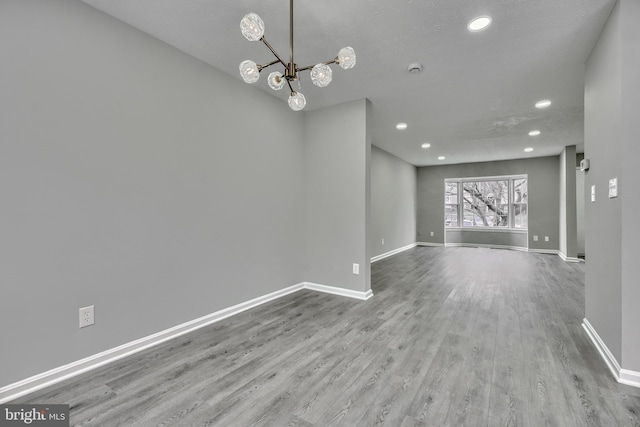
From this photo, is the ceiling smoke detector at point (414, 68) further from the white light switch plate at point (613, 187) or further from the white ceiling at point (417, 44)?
the white light switch plate at point (613, 187)

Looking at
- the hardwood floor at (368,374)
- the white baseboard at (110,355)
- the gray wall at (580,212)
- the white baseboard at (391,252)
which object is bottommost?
the hardwood floor at (368,374)

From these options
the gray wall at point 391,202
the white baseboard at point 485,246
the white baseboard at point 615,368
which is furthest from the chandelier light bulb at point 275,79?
the white baseboard at point 485,246

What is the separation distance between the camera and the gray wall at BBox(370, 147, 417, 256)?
6543 millimetres

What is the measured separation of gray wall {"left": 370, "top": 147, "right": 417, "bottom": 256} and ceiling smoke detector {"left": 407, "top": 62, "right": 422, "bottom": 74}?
3.41 metres

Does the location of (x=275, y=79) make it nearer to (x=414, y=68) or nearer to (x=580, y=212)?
(x=414, y=68)

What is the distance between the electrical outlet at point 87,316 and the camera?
2.02 meters

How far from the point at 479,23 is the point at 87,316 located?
3.64 meters

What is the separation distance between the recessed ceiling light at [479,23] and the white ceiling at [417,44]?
0.04 m

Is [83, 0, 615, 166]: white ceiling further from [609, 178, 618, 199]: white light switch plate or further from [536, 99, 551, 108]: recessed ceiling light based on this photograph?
[609, 178, 618, 199]: white light switch plate

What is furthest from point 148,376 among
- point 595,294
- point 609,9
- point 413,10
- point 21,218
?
point 609,9

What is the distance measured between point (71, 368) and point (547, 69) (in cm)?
485

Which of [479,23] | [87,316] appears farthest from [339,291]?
[479,23]

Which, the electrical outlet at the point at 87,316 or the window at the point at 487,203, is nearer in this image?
the electrical outlet at the point at 87,316

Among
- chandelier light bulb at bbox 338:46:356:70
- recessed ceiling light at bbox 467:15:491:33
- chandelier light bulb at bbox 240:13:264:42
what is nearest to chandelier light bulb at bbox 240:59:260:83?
chandelier light bulb at bbox 240:13:264:42
